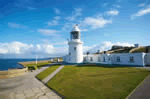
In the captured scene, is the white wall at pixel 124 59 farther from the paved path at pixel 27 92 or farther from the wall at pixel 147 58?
the paved path at pixel 27 92

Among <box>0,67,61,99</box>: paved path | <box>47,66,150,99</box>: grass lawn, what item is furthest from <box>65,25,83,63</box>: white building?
<box>0,67,61,99</box>: paved path

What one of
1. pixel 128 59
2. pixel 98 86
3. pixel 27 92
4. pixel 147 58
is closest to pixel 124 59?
pixel 128 59

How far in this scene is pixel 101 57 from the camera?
1348 inches

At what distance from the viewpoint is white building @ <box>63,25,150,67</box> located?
25.1 m

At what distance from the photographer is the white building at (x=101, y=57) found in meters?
25.1

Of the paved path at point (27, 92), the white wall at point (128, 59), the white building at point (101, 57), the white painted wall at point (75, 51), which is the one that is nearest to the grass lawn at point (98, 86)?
the paved path at point (27, 92)

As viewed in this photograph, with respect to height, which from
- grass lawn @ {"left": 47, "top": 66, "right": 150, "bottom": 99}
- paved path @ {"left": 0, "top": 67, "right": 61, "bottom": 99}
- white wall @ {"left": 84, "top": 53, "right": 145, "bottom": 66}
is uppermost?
white wall @ {"left": 84, "top": 53, "right": 145, "bottom": 66}

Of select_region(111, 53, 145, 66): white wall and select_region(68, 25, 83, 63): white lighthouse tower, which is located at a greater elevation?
select_region(68, 25, 83, 63): white lighthouse tower

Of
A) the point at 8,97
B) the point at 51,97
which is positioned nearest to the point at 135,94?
the point at 51,97

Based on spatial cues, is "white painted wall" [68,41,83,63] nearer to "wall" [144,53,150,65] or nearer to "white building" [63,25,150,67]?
"white building" [63,25,150,67]

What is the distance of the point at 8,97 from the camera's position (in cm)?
935

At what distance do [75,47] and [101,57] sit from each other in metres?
10.1

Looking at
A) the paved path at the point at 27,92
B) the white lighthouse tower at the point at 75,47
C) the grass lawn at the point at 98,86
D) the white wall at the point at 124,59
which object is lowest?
the paved path at the point at 27,92

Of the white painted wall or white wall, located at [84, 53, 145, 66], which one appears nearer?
white wall, located at [84, 53, 145, 66]
